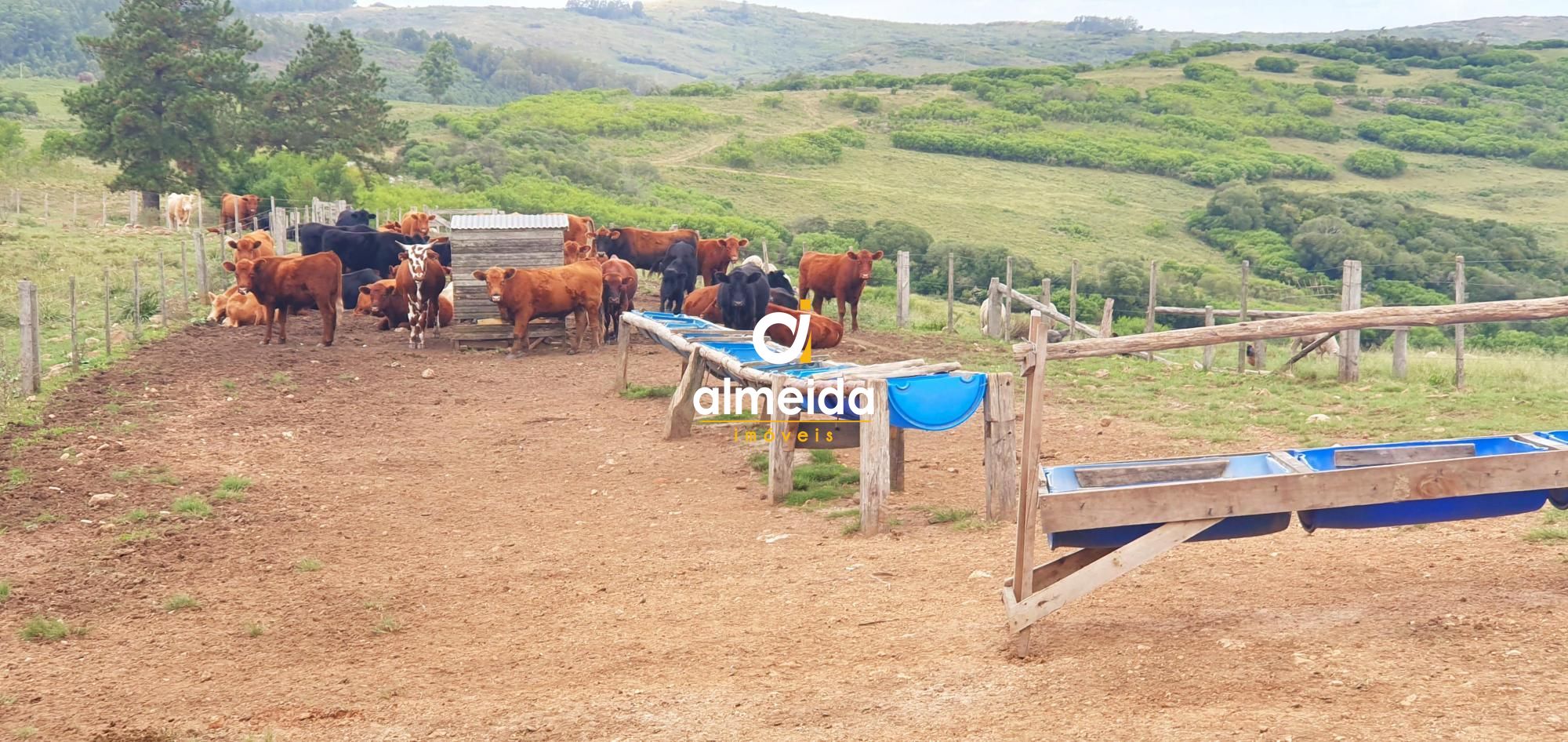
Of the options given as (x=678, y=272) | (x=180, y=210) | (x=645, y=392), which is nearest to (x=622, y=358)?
(x=645, y=392)

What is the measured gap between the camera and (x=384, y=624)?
7.71 metres

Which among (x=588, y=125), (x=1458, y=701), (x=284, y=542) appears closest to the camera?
(x=1458, y=701)

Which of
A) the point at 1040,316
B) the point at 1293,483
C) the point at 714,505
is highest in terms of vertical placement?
the point at 1040,316

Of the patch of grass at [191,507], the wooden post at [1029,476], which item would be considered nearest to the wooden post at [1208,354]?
the wooden post at [1029,476]

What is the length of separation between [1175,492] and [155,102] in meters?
38.4

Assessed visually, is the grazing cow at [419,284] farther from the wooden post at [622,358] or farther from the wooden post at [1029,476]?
the wooden post at [1029,476]

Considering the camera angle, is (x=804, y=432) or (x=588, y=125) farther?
(x=588, y=125)

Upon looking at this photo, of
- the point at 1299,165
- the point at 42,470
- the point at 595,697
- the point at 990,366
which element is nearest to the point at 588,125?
the point at 1299,165

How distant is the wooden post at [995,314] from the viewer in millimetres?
22719

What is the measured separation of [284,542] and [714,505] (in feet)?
10.2

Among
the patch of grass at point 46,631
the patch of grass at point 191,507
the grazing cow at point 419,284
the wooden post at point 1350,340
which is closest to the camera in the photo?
the patch of grass at point 46,631

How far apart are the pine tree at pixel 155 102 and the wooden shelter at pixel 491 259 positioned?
73.6 feet

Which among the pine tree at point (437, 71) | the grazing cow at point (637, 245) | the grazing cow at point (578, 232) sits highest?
the pine tree at point (437, 71)

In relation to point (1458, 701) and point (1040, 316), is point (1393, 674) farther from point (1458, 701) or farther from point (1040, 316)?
→ point (1040, 316)
